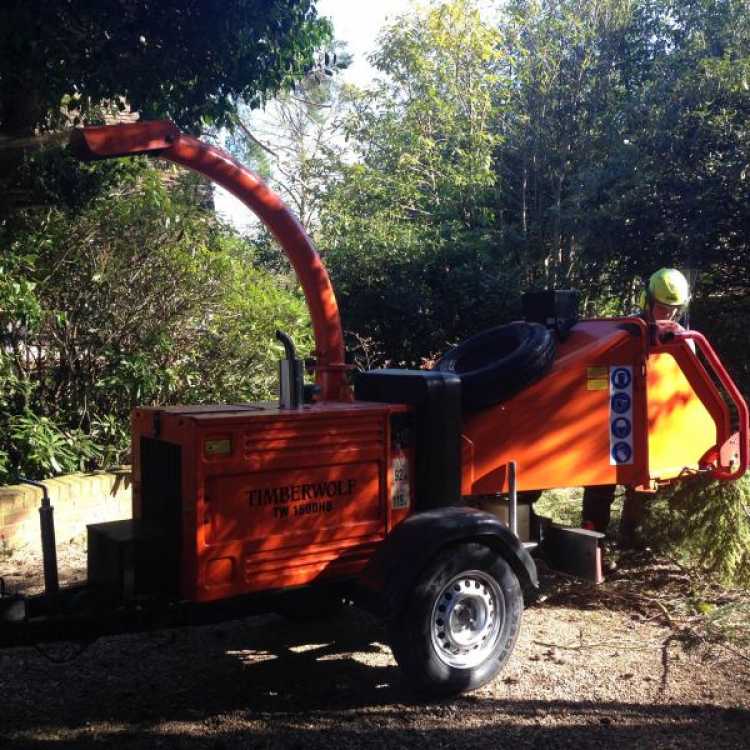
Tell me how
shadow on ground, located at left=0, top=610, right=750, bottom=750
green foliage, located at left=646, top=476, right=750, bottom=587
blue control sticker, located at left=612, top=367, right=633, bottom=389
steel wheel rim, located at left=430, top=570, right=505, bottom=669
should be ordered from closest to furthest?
1. shadow on ground, located at left=0, top=610, right=750, bottom=750
2. steel wheel rim, located at left=430, top=570, right=505, bottom=669
3. blue control sticker, located at left=612, top=367, right=633, bottom=389
4. green foliage, located at left=646, top=476, right=750, bottom=587

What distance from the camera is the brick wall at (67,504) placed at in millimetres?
7066

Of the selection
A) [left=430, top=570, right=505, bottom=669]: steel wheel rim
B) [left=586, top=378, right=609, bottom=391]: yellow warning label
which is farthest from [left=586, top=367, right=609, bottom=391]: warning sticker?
[left=430, top=570, right=505, bottom=669]: steel wheel rim

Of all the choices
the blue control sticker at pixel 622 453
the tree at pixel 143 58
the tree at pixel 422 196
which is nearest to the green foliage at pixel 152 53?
the tree at pixel 143 58

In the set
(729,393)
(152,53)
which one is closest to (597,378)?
(729,393)

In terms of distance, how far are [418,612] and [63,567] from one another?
144 inches

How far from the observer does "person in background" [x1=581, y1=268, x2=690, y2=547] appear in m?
5.83

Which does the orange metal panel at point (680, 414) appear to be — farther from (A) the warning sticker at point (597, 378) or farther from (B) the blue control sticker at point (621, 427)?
(A) the warning sticker at point (597, 378)

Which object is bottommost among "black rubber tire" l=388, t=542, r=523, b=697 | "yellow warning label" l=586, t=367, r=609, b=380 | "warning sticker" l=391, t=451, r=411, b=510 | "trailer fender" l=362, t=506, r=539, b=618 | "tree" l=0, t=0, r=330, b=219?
"black rubber tire" l=388, t=542, r=523, b=697

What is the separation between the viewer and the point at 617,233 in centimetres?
1320

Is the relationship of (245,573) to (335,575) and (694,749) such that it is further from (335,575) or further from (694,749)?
(694,749)

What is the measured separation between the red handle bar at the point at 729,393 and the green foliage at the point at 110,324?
15.7 ft

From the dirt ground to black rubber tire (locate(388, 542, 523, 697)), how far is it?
0.11 metres

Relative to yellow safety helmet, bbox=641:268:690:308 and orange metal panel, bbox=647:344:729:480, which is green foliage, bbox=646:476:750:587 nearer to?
orange metal panel, bbox=647:344:729:480

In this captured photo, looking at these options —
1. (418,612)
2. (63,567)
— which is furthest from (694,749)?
(63,567)
